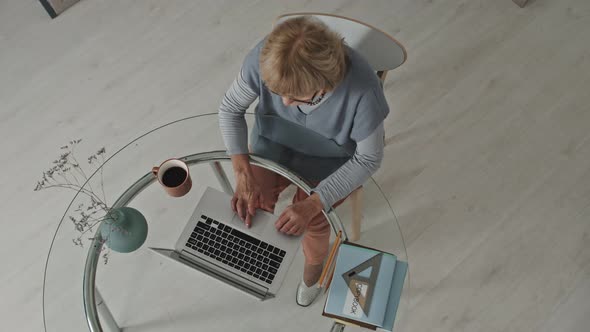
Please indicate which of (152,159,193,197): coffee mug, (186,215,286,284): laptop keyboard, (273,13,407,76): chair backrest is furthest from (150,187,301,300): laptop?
(273,13,407,76): chair backrest

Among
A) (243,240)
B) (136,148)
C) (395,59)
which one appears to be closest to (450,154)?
(395,59)

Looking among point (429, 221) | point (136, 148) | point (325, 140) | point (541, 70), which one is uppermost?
point (136, 148)

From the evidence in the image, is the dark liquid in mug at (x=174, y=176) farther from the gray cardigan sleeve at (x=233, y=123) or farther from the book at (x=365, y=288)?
the book at (x=365, y=288)

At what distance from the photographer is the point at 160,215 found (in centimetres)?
178

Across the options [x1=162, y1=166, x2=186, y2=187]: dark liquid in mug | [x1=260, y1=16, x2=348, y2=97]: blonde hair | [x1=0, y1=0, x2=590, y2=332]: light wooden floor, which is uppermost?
[x1=260, y1=16, x2=348, y2=97]: blonde hair

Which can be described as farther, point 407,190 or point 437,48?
point 437,48

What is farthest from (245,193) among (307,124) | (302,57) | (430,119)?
(430,119)

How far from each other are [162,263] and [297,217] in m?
0.68

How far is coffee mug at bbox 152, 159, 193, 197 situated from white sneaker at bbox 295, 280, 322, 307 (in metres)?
0.51

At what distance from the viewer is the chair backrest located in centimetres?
150

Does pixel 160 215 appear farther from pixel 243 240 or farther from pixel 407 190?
pixel 407 190

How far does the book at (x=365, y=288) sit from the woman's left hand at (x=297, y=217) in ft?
0.52

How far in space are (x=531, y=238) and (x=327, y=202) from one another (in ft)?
3.74

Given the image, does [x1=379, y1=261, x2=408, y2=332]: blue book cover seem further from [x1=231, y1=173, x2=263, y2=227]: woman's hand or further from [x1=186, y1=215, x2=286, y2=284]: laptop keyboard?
[x1=231, y1=173, x2=263, y2=227]: woman's hand
